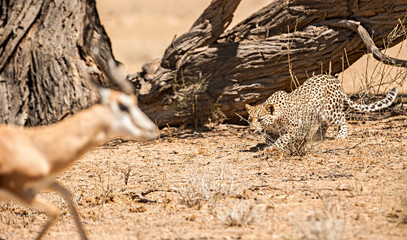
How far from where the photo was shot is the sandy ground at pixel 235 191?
392 cm

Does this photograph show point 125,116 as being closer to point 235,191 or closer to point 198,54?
point 235,191

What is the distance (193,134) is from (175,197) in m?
3.79

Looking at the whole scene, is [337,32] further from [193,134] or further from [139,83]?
[139,83]

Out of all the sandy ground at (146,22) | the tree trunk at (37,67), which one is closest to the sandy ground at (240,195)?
the tree trunk at (37,67)

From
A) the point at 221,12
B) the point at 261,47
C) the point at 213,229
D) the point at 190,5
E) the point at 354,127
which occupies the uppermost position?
the point at 190,5

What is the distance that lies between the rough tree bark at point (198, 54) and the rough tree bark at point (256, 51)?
0.02 metres

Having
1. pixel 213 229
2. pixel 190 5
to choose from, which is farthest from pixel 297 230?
pixel 190 5

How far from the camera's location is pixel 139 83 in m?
9.45

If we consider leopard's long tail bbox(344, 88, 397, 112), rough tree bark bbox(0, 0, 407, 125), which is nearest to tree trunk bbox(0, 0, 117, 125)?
rough tree bark bbox(0, 0, 407, 125)

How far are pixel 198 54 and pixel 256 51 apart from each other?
3.81ft

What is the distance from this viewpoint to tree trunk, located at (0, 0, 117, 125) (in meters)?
8.09

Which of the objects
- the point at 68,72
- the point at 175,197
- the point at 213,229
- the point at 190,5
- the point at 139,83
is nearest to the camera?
the point at 213,229

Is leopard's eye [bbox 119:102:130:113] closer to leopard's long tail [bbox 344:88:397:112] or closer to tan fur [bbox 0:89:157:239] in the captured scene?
tan fur [bbox 0:89:157:239]

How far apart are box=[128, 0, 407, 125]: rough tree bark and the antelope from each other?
18.1 feet
